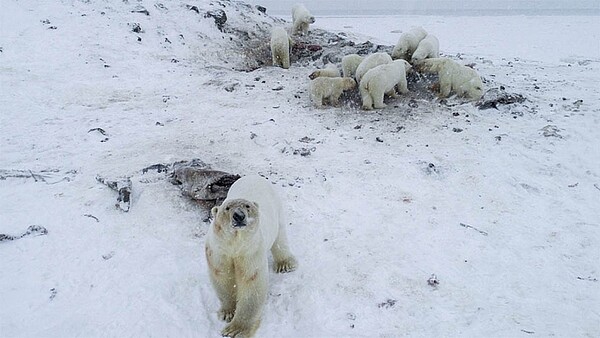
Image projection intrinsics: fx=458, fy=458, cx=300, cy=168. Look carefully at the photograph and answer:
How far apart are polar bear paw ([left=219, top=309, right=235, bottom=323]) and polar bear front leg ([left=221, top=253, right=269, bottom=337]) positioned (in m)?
0.09

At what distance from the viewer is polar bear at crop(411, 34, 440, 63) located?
31.2ft

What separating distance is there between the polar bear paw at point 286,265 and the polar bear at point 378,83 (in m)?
4.50

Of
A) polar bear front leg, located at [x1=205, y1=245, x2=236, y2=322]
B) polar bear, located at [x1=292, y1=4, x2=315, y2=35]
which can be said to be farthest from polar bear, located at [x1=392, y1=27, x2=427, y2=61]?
polar bear front leg, located at [x1=205, y1=245, x2=236, y2=322]

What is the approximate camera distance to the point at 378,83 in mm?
7914

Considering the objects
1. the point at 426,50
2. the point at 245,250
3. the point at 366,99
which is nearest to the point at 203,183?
the point at 245,250

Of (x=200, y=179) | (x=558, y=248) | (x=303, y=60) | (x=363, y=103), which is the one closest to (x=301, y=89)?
(x=363, y=103)

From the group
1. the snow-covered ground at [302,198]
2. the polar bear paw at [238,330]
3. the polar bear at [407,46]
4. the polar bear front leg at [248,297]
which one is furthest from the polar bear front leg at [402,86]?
the polar bear paw at [238,330]

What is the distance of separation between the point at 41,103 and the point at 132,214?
414cm

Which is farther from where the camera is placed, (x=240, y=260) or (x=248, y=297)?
(x=248, y=297)

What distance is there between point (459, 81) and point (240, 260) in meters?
6.36

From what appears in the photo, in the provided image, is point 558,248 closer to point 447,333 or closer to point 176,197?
point 447,333

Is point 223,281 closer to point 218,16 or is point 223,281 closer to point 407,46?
point 407,46

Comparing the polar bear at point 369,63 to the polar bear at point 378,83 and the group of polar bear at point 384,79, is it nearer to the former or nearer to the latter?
the group of polar bear at point 384,79

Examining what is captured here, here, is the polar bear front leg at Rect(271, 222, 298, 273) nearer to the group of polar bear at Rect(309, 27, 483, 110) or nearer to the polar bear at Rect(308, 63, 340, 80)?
the group of polar bear at Rect(309, 27, 483, 110)
